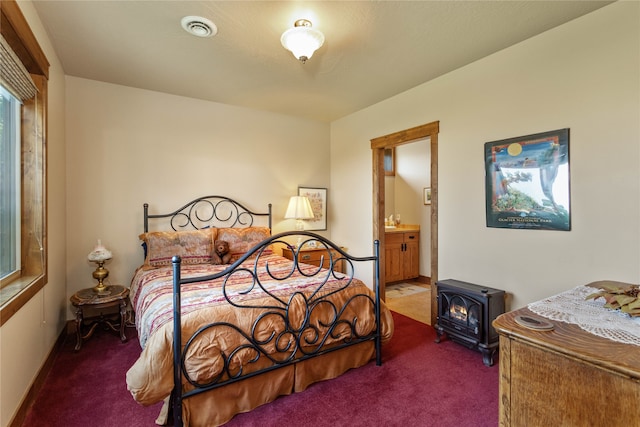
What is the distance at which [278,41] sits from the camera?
2.52m

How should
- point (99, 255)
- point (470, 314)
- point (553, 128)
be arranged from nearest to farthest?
point (553, 128) → point (470, 314) → point (99, 255)

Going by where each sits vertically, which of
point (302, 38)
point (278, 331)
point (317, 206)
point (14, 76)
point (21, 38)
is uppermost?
point (302, 38)

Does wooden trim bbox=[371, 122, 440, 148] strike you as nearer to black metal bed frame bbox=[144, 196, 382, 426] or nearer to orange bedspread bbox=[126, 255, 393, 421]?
black metal bed frame bbox=[144, 196, 382, 426]

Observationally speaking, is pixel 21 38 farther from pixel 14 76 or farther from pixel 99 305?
pixel 99 305

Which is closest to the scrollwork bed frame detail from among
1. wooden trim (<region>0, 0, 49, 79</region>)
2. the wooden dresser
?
the wooden dresser

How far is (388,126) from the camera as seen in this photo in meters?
3.89

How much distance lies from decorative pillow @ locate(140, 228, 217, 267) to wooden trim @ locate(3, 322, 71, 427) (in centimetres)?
97

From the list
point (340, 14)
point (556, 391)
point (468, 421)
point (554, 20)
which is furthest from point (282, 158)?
point (556, 391)

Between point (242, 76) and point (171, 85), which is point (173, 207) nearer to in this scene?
point (171, 85)

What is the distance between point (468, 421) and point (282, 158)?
3639 millimetres

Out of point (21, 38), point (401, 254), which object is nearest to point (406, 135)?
point (401, 254)

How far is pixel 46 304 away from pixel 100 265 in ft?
2.02

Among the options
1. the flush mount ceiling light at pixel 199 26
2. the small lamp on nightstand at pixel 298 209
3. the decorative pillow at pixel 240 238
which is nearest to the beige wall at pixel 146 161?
the small lamp on nightstand at pixel 298 209

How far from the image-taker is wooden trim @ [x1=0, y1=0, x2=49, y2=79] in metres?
1.63
